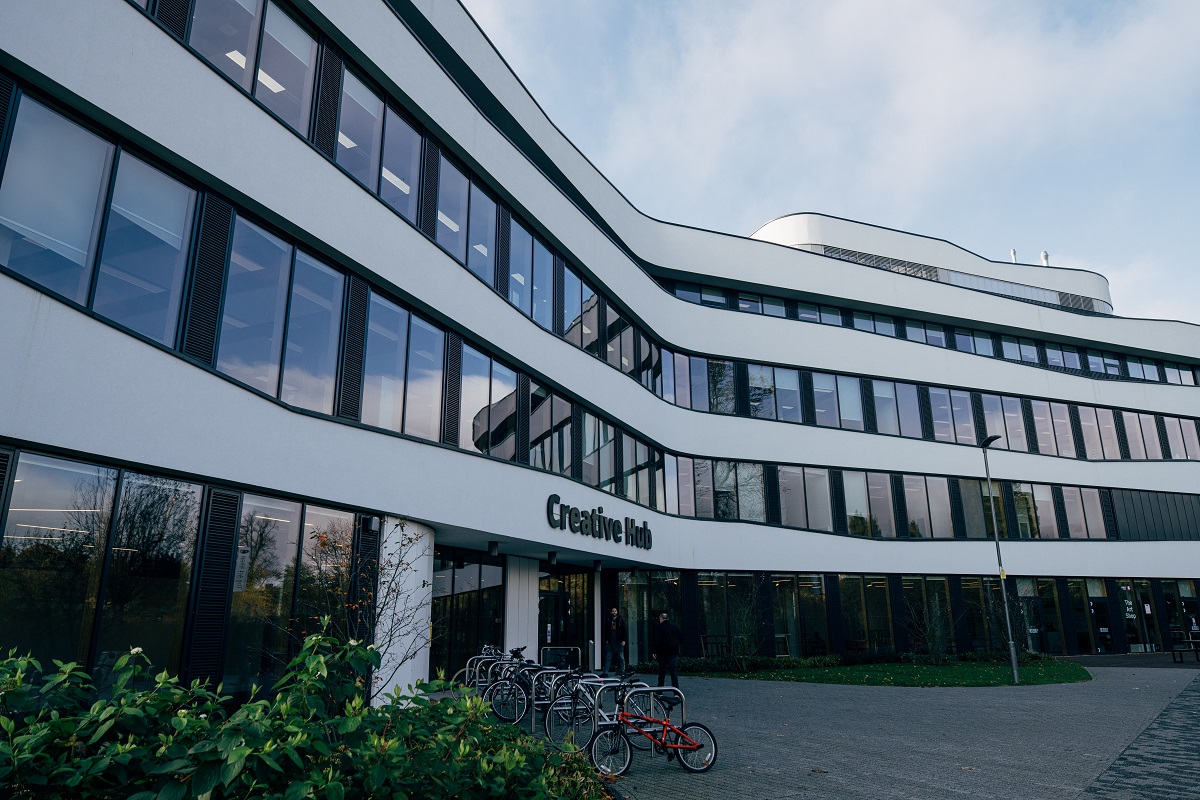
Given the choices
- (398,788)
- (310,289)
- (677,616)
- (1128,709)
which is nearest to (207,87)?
(310,289)

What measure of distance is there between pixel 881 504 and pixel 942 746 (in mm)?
20612

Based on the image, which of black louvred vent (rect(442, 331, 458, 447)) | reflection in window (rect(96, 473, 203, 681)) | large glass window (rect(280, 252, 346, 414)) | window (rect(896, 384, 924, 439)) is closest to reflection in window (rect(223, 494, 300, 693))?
reflection in window (rect(96, 473, 203, 681))

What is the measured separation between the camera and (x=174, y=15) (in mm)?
10758

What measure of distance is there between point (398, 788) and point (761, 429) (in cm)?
2634

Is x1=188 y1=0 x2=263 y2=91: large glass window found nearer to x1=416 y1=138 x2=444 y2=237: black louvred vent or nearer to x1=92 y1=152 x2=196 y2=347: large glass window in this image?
x1=92 y1=152 x2=196 y2=347: large glass window

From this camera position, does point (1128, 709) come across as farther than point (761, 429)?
No

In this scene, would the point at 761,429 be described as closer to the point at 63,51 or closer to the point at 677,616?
the point at 677,616

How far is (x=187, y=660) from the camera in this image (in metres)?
10.4

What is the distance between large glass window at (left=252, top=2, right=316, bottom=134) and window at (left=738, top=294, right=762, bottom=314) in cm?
2107

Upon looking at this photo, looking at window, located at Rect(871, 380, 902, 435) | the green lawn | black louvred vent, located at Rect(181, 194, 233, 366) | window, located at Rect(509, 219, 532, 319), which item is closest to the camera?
black louvred vent, located at Rect(181, 194, 233, 366)

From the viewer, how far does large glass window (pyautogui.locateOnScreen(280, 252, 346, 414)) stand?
496 inches

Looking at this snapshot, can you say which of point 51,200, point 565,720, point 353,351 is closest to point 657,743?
point 565,720

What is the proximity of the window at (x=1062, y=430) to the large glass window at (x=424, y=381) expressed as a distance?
1218 inches

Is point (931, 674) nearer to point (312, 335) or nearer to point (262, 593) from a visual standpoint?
point (262, 593)
